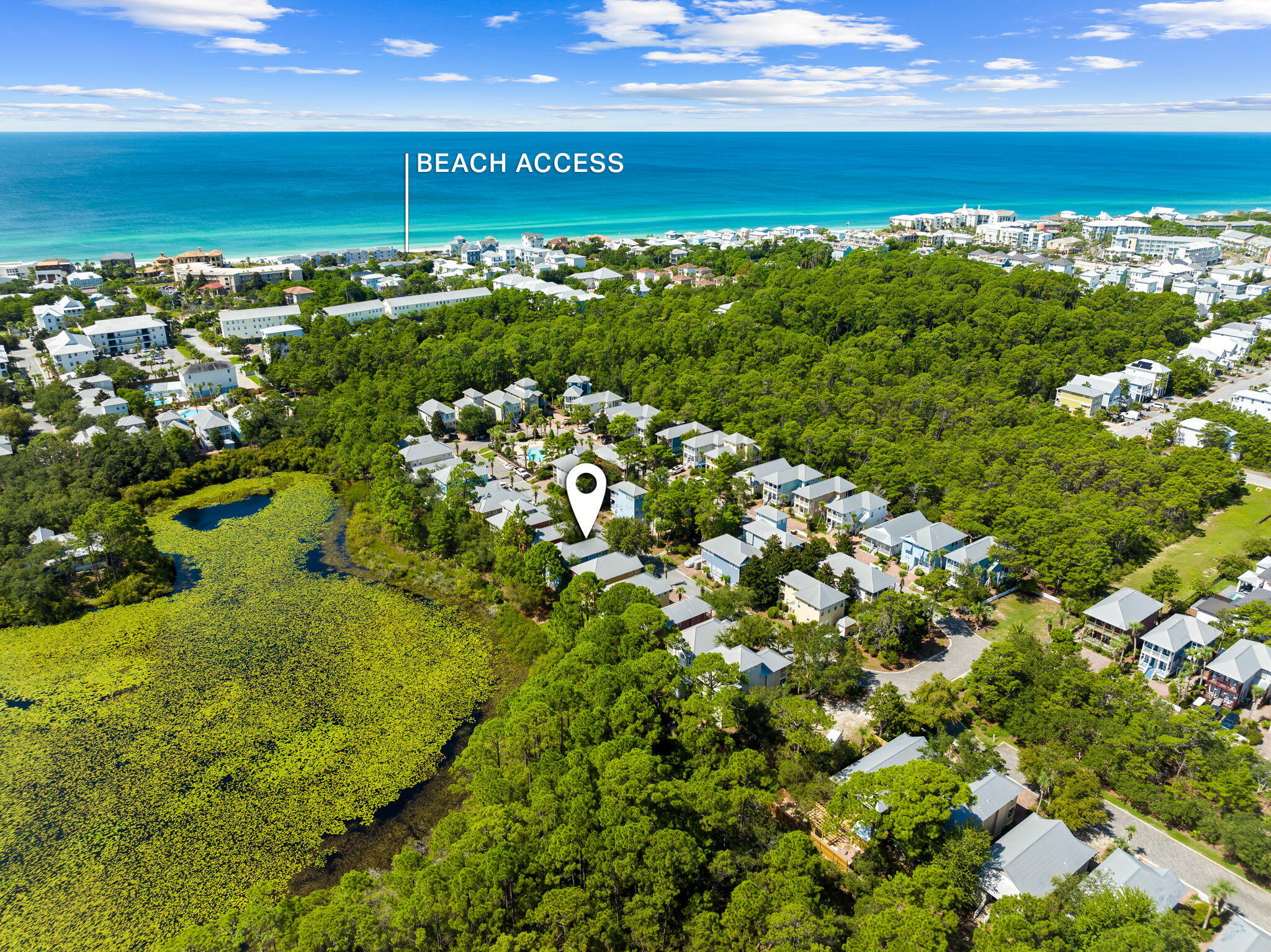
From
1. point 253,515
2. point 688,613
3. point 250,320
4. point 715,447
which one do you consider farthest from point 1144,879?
point 250,320

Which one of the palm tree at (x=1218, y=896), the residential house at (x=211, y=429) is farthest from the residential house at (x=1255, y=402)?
the residential house at (x=211, y=429)

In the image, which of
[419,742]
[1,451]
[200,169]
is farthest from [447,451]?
[200,169]

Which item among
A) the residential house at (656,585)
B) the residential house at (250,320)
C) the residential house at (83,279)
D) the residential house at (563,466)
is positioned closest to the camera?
the residential house at (656,585)

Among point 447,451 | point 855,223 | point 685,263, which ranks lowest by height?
point 447,451

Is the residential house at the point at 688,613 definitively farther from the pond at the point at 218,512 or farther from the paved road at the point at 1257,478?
the paved road at the point at 1257,478

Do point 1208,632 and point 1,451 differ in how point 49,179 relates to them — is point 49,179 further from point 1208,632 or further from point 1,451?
point 1208,632

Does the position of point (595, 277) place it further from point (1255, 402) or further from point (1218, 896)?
point (1218, 896)
